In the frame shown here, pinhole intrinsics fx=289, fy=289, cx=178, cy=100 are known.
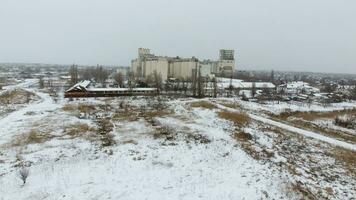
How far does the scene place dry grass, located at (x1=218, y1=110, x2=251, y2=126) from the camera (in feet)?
98.7

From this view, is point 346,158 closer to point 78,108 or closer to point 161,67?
point 78,108

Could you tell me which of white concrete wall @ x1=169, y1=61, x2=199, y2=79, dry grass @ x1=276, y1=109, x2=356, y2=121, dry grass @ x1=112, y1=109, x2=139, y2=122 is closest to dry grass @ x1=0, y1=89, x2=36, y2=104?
dry grass @ x1=112, y1=109, x2=139, y2=122

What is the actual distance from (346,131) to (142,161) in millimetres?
22505

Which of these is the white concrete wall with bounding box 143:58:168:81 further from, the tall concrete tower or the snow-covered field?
the snow-covered field

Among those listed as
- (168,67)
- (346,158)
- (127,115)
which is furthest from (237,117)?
(168,67)

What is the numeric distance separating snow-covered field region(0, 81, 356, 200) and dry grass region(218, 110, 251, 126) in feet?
3.96

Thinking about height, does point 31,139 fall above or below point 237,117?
below

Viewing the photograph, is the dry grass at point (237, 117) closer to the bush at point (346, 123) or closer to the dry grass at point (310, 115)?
the dry grass at point (310, 115)

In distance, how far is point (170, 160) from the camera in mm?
17453

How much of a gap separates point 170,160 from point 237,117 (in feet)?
56.1

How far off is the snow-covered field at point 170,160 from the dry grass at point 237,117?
121cm

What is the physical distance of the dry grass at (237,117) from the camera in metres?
30.1

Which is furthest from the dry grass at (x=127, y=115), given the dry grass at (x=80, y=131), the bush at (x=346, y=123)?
the bush at (x=346, y=123)

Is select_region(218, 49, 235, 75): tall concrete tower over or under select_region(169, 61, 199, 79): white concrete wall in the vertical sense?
over
